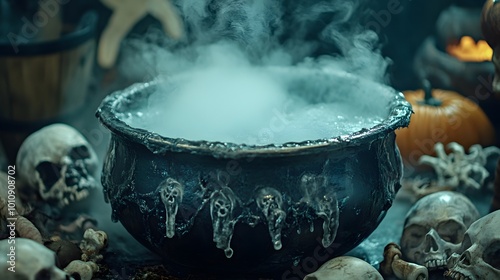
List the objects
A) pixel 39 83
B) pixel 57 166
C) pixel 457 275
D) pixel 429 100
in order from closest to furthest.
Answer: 1. pixel 457 275
2. pixel 57 166
3. pixel 39 83
4. pixel 429 100

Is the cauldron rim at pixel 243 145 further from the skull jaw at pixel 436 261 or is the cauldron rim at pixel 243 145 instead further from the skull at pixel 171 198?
the skull jaw at pixel 436 261

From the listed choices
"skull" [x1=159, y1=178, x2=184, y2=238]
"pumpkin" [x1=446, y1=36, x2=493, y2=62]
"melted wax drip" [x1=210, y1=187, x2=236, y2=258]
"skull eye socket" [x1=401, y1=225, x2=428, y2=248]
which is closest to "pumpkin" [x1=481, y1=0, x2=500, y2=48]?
"skull eye socket" [x1=401, y1=225, x2=428, y2=248]

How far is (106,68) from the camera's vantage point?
518 centimetres

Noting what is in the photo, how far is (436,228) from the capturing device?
2.78m

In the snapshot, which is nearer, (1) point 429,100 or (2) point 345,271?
(2) point 345,271

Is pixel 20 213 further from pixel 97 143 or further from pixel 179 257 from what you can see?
pixel 97 143

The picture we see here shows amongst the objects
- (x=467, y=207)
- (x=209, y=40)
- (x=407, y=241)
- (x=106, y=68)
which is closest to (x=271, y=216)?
(x=407, y=241)

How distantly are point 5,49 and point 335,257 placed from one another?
2202mm

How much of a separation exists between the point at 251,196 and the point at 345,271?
0.42m

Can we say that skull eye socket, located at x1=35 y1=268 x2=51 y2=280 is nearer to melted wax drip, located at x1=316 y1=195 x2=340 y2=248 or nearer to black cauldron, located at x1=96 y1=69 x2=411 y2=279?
black cauldron, located at x1=96 y1=69 x2=411 y2=279

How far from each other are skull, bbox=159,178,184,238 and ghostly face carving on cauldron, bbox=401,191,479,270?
979mm

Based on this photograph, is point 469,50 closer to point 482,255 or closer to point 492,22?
point 492,22

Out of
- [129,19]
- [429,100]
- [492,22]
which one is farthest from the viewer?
[129,19]

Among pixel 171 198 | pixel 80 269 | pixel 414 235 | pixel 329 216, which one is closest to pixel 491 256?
pixel 414 235
